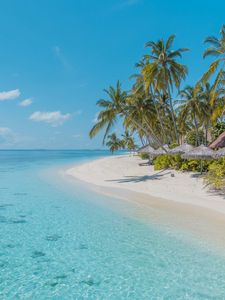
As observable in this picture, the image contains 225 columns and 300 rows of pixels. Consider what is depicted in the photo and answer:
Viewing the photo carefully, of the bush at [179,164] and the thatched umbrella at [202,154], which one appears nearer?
the thatched umbrella at [202,154]

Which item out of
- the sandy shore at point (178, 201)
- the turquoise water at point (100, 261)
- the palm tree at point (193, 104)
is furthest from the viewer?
the palm tree at point (193, 104)

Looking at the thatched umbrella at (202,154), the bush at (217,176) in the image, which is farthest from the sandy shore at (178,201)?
the thatched umbrella at (202,154)

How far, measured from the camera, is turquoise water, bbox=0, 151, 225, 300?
4.40 m

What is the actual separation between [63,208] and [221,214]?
5.78 m

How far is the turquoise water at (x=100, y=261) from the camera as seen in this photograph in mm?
4398

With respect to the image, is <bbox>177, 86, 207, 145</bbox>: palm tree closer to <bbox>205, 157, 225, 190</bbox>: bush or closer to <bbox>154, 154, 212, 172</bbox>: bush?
<bbox>154, 154, 212, 172</bbox>: bush

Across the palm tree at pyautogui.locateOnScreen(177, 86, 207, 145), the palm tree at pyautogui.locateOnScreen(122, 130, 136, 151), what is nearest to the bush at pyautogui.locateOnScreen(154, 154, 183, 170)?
the palm tree at pyautogui.locateOnScreen(177, 86, 207, 145)

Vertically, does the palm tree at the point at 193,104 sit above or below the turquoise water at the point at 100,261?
above

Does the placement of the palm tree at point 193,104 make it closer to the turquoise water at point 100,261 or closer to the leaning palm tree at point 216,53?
the leaning palm tree at point 216,53

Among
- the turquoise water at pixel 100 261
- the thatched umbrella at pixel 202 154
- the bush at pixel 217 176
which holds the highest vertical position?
the thatched umbrella at pixel 202 154

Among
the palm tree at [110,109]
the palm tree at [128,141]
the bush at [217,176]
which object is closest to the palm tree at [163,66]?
the palm tree at [110,109]

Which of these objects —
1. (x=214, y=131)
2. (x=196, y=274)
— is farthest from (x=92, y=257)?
(x=214, y=131)

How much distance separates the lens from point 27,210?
10195 mm

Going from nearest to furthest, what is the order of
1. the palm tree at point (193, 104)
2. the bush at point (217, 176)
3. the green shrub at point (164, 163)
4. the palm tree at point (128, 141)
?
the bush at point (217, 176) < the green shrub at point (164, 163) < the palm tree at point (193, 104) < the palm tree at point (128, 141)
